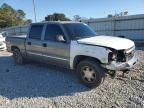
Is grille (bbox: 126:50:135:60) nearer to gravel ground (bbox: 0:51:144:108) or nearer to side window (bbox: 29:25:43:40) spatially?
gravel ground (bbox: 0:51:144:108)

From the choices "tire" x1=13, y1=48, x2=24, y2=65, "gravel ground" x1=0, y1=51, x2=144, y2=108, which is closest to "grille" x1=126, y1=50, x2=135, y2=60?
"gravel ground" x1=0, y1=51, x2=144, y2=108

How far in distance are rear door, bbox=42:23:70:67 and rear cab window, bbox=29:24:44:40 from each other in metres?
0.35

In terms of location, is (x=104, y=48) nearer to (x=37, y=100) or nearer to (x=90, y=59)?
(x=90, y=59)

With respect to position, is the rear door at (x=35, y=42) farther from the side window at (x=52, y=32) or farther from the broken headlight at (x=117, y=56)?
the broken headlight at (x=117, y=56)

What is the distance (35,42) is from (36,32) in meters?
0.40

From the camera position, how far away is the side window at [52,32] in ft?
22.1

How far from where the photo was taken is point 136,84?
596 centimetres

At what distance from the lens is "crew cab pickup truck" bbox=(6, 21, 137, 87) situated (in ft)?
18.1

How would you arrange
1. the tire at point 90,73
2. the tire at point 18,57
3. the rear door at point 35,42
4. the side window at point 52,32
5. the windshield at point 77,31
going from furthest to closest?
the tire at point 18,57 < the rear door at point 35,42 < the side window at point 52,32 < the windshield at point 77,31 < the tire at point 90,73

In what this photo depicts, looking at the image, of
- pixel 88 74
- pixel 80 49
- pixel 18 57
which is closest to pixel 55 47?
pixel 80 49

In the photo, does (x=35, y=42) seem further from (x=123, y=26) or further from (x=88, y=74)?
(x=123, y=26)

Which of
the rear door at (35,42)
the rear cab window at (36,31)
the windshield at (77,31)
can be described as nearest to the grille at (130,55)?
the windshield at (77,31)

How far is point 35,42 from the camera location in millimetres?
7637

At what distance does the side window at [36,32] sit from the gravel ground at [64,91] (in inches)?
54.9
